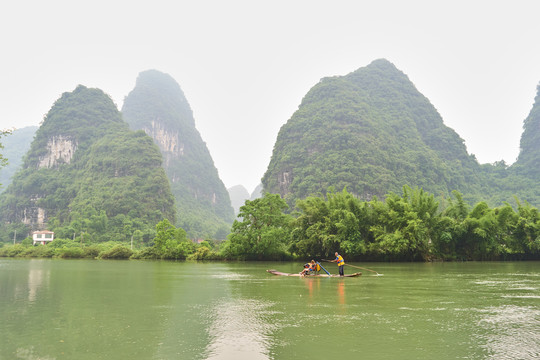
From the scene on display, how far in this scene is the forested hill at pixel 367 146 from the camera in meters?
87.4

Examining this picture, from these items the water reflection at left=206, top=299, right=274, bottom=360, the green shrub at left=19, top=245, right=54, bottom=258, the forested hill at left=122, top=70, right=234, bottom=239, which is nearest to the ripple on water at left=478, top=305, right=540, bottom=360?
the water reflection at left=206, top=299, right=274, bottom=360

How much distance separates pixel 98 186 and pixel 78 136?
82.9 ft

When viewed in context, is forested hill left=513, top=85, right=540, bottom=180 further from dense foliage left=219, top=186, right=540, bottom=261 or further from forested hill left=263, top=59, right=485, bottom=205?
dense foliage left=219, top=186, right=540, bottom=261

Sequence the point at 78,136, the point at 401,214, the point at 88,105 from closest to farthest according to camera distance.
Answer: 1. the point at 401,214
2. the point at 78,136
3. the point at 88,105

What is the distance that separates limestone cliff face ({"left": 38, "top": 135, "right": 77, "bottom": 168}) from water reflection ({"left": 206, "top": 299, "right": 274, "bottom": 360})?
10782 centimetres

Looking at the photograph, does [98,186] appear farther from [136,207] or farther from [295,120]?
[295,120]

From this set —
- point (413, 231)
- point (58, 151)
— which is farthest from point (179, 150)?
point (413, 231)

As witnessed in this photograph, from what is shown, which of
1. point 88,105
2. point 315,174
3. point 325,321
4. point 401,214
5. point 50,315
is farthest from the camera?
point 88,105

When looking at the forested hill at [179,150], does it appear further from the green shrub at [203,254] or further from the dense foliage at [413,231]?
the dense foliage at [413,231]

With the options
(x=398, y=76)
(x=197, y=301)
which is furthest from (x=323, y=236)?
(x=398, y=76)

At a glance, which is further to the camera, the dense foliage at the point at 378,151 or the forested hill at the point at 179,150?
the forested hill at the point at 179,150

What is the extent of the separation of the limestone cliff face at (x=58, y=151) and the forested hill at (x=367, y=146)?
52.2 m

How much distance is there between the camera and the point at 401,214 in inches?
1121

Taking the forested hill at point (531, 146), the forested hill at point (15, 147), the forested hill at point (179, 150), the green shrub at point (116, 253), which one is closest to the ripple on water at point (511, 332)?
the green shrub at point (116, 253)
